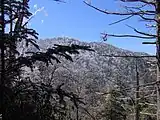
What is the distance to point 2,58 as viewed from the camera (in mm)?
7184

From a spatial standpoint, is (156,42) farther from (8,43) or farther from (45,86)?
(8,43)

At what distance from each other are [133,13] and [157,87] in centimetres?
174

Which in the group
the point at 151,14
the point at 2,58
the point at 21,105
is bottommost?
the point at 21,105

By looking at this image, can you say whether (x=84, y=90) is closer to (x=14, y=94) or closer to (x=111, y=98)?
(x=111, y=98)

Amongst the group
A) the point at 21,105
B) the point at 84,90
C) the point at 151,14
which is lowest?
the point at 84,90

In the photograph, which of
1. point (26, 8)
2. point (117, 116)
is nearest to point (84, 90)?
point (117, 116)

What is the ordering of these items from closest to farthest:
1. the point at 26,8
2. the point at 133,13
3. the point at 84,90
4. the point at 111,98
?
the point at 133,13 → the point at 26,8 → the point at 111,98 → the point at 84,90

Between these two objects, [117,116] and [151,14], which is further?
[117,116]

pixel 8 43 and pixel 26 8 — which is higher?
pixel 26 8

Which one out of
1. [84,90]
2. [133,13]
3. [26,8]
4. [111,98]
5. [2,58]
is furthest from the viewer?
[84,90]

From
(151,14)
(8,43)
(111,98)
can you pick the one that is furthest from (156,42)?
(111,98)

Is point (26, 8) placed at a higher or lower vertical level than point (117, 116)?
higher

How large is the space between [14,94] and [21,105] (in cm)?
33

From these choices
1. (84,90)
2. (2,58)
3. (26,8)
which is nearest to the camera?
(2,58)
